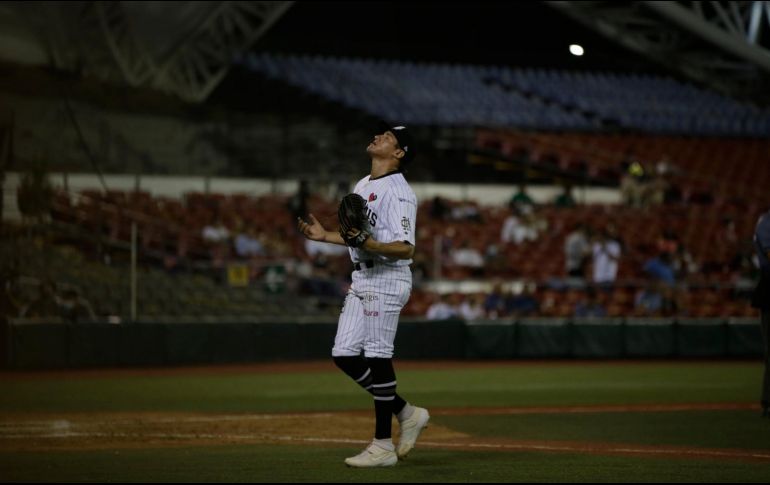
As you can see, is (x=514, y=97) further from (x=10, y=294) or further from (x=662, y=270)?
(x=10, y=294)

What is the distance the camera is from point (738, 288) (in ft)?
65.2

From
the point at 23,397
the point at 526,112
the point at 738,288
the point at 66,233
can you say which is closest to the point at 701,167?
the point at 526,112

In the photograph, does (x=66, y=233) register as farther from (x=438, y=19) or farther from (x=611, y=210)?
(x=438, y=19)

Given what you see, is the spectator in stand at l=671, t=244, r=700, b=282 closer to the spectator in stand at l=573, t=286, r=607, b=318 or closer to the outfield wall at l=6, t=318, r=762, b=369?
the outfield wall at l=6, t=318, r=762, b=369

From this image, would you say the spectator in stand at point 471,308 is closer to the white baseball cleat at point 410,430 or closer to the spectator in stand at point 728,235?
the spectator in stand at point 728,235

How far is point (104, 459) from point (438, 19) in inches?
1167

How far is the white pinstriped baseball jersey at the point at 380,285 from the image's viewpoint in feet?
22.3

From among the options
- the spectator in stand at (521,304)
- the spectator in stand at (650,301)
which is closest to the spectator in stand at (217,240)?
the spectator in stand at (521,304)

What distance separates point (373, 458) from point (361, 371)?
58cm

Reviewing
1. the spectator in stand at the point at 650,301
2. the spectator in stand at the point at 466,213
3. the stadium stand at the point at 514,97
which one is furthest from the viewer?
the stadium stand at the point at 514,97

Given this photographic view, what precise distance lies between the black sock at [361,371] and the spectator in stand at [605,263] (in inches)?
488

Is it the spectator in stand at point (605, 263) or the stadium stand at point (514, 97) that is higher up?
the stadium stand at point (514, 97)

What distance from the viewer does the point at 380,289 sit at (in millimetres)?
6832

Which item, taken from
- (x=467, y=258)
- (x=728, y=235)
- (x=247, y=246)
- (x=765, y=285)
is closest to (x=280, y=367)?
(x=247, y=246)
